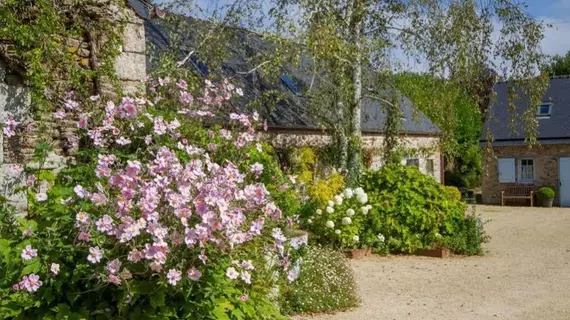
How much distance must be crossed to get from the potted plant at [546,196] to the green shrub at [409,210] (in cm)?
1351

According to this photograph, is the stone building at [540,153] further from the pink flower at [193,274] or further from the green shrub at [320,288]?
the pink flower at [193,274]

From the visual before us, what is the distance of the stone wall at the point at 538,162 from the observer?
2470 cm

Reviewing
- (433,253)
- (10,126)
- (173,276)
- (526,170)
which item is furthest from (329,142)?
(173,276)

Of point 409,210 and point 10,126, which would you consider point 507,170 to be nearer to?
point 409,210

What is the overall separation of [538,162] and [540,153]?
0.36 meters

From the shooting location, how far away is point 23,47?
17.8 feet

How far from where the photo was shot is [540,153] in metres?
25.0

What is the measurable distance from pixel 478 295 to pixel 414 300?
92 centimetres

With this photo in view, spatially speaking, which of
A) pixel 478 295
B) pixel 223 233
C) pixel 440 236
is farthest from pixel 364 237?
pixel 223 233

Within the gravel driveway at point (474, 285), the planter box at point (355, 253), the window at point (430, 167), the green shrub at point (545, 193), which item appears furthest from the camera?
the green shrub at point (545, 193)

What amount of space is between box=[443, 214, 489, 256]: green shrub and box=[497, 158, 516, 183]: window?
573 inches

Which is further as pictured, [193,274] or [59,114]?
[59,114]

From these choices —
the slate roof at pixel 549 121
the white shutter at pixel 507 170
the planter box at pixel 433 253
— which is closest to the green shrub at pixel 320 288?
the planter box at pixel 433 253

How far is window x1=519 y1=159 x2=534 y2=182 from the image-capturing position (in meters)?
25.4
